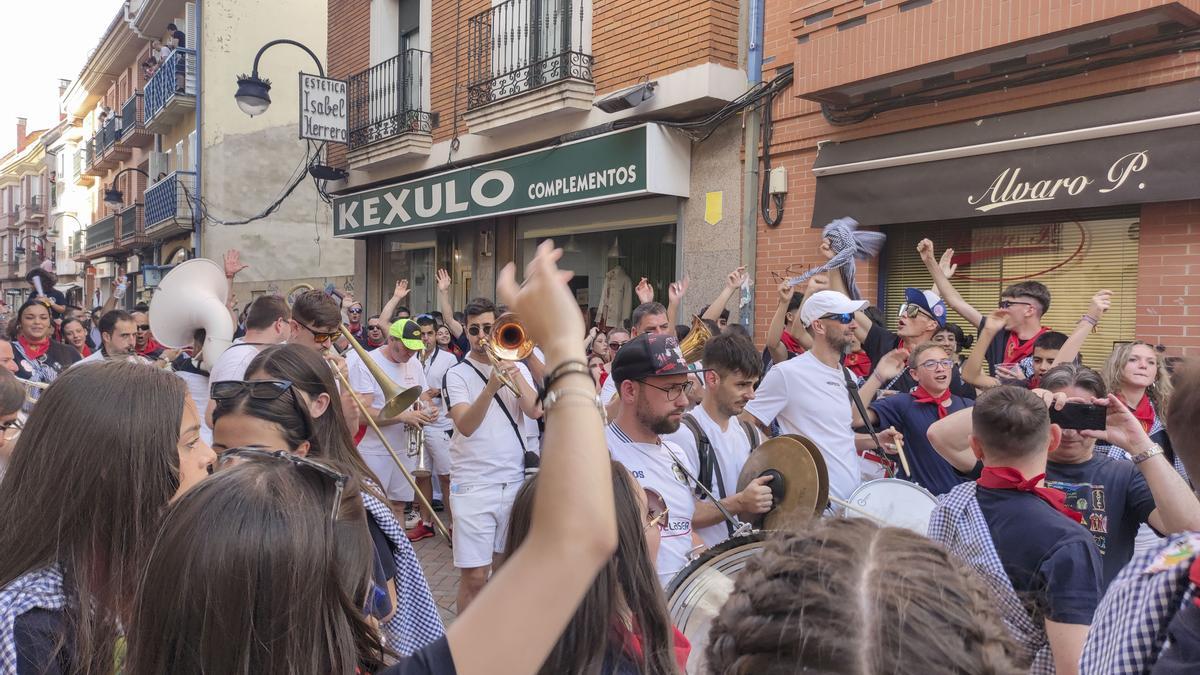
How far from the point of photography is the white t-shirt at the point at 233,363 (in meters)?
4.03

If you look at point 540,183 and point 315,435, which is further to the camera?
point 540,183

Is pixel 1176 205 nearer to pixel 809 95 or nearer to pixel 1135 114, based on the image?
pixel 1135 114

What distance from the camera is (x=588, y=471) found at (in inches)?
44.1

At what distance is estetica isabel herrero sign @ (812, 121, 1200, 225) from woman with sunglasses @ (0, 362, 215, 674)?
6522mm

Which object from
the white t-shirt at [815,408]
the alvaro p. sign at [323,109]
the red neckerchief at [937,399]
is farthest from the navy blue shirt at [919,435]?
the alvaro p. sign at [323,109]

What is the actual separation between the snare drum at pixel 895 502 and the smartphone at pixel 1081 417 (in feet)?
2.50

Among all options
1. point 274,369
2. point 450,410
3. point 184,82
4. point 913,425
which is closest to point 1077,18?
point 913,425

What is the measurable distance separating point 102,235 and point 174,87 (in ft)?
43.0

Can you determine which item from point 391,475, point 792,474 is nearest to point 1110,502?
point 792,474

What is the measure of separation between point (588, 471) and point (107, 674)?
45.3 inches

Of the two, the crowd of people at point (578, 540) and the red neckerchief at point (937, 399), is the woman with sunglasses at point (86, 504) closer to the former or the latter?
the crowd of people at point (578, 540)

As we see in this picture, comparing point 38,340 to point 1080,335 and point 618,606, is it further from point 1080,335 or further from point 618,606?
point 1080,335

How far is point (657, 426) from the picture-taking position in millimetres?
3297

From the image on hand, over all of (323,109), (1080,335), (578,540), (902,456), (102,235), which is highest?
(323,109)
